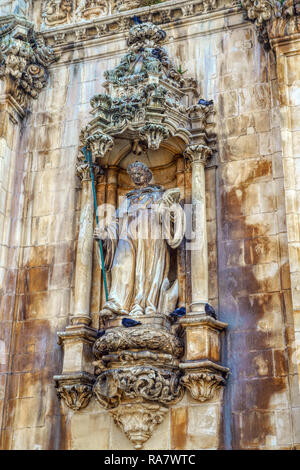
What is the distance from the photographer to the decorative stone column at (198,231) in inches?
386

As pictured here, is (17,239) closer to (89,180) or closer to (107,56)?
(89,180)

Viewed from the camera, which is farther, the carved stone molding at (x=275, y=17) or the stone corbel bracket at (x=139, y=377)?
the carved stone molding at (x=275, y=17)

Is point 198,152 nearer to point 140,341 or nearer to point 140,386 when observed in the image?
point 140,341

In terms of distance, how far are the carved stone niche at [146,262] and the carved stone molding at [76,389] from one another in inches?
0.8

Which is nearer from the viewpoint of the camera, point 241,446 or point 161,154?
point 241,446

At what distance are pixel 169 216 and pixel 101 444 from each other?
310 centimetres

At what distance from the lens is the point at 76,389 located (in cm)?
963

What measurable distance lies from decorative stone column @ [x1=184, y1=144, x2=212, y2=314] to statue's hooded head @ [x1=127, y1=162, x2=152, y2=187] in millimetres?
639

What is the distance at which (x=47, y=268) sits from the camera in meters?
11.0

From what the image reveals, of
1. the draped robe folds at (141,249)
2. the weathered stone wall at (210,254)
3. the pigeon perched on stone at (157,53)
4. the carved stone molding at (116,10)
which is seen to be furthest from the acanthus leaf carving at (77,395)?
the carved stone molding at (116,10)

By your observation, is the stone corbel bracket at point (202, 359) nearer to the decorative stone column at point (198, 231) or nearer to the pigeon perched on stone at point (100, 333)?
the decorative stone column at point (198, 231)
